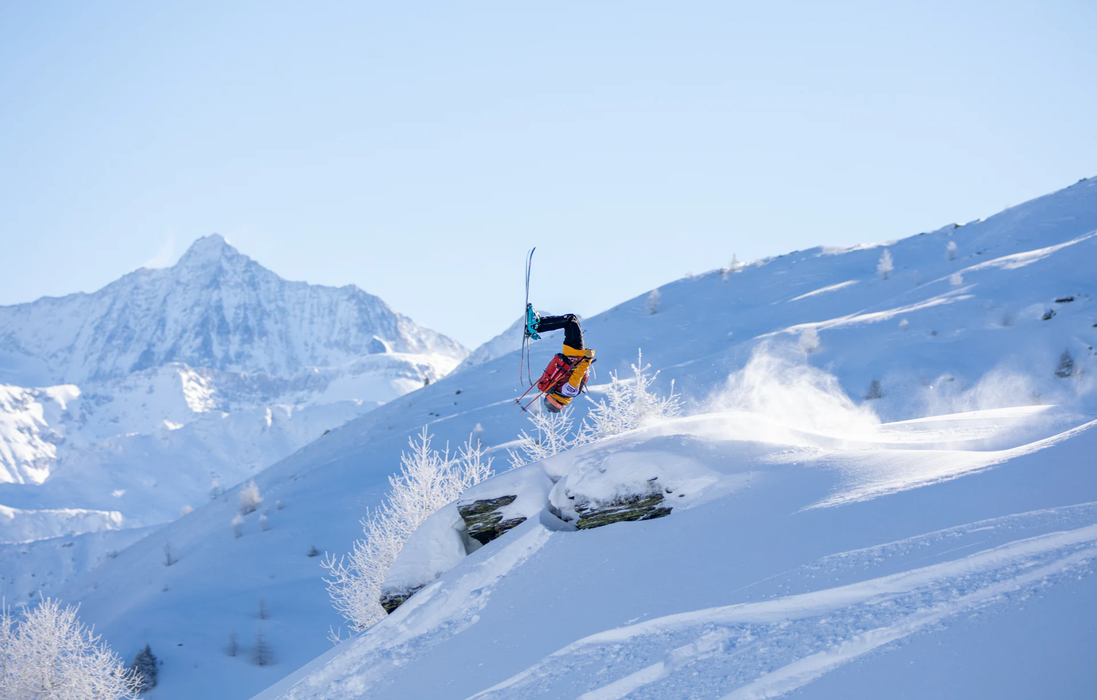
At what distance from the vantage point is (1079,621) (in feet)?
25.3

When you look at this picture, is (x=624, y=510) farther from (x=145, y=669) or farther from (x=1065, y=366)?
(x=145, y=669)

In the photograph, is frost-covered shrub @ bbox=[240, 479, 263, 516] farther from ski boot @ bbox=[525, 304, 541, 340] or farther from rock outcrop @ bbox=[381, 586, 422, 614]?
ski boot @ bbox=[525, 304, 541, 340]

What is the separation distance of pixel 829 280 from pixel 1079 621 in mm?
49245

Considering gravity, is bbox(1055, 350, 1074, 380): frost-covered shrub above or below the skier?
below

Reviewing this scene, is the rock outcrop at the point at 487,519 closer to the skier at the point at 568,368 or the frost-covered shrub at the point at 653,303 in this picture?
the skier at the point at 568,368

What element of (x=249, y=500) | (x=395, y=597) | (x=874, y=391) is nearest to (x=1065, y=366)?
(x=874, y=391)

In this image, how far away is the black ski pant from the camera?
588 inches

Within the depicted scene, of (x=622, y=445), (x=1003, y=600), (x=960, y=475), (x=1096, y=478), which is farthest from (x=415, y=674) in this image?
(x=1096, y=478)

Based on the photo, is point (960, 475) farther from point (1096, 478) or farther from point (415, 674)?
point (415, 674)

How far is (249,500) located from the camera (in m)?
45.3

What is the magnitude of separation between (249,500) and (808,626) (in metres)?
42.1

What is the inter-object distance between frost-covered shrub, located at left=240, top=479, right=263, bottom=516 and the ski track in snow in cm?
3831

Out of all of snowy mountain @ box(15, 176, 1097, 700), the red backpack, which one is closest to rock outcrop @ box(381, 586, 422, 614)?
snowy mountain @ box(15, 176, 1097, 700)

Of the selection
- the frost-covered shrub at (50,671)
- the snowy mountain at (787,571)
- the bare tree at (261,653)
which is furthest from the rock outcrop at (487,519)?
the bare tree at (261,653)
